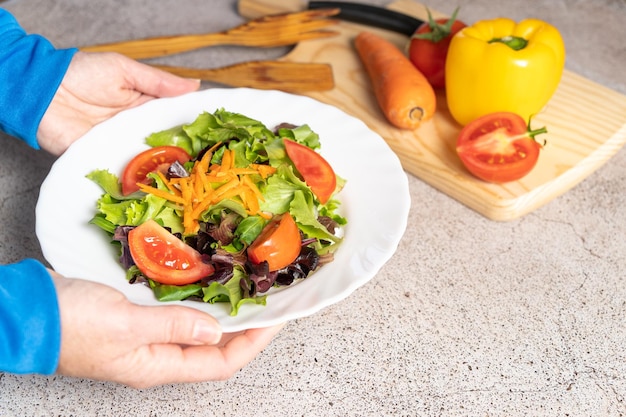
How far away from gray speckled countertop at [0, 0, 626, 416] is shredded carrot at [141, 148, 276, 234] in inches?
10.0

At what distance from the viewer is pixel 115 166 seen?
1.42m

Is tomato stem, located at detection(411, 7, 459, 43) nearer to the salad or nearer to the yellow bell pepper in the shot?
the yellow bell pepper

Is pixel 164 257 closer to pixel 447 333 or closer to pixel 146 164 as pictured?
pixel 146 164

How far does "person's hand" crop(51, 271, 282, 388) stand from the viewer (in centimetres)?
100

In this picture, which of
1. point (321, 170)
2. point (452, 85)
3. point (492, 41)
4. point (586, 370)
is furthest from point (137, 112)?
point (586, 370)

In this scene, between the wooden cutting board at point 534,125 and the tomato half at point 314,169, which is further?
the wooden cutting board at point 534,125

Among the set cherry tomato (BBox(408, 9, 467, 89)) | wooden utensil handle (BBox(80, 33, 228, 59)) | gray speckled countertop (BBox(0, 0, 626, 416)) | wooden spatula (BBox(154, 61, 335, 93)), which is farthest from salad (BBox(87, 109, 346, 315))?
wooden utensil handle (BBox(80, 33, 228, 59))

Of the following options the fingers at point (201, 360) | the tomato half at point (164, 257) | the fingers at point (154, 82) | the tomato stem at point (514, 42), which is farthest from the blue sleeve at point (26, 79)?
the tomato stem at point (514, 42)

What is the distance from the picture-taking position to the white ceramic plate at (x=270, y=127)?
1123 mm

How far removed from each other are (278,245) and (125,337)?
0.95ft

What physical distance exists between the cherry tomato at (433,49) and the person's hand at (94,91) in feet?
1.97

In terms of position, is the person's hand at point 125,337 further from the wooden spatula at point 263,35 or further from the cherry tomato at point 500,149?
the wooden spatula at point 263,35

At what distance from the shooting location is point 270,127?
5.03 feet

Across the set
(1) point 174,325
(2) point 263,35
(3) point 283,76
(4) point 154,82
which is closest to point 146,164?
(4) point 154,82
